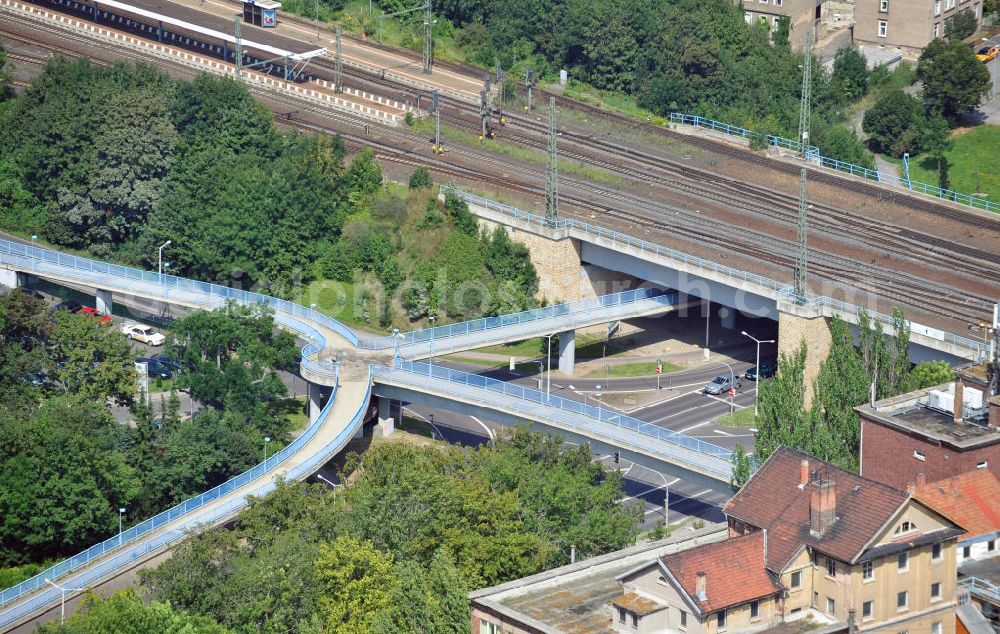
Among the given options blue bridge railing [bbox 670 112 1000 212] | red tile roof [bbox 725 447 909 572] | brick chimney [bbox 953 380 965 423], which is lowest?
red tile roof [bbox 725 447 909 572]

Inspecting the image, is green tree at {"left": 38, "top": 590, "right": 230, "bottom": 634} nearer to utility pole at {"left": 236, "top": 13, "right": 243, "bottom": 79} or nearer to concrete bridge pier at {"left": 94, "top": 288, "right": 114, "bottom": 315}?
concrete bridge pier at {"left": 94, "top": 288, "right": 114, "bottom": 315}

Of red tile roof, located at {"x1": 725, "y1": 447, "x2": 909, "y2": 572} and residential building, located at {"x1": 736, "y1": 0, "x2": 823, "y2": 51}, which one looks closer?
red tile roof, located at {"x1": 725, "y1": 447, "x2": 909, "y2": 572}

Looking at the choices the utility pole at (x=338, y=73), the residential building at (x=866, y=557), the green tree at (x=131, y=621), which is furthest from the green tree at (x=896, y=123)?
the green tree at (x=131, y=621)

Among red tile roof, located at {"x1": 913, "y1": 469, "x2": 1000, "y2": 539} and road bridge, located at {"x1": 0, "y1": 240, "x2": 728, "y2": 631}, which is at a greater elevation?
red tile roof, located at {"x1": 913, "y1": 469, "x2": 1000, "y2": 539}

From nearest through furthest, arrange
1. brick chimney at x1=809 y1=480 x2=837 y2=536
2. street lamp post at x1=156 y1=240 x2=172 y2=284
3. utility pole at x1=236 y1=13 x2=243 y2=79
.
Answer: brick chimney at x1=809 y1=480 x2=837 y2=536, street lamp post at x1=156 y1=240 x2=172 y2=284, utility pole at x1=236 y1=13 x2=243 y2=79

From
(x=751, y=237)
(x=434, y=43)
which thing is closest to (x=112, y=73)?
(x=434, y=43)

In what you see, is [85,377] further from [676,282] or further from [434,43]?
[434,43]

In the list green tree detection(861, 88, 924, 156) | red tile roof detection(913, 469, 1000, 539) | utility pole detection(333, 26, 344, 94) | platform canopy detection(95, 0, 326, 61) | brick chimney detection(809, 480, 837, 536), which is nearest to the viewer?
brick chimney detection(809, 480, 837, 536)

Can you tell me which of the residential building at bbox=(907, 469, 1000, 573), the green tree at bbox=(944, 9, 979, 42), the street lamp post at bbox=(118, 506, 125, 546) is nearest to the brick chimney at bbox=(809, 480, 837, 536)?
the residential building at bbox=(907, 469, 1000, 573)

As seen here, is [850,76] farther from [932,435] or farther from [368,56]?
[932,435]
